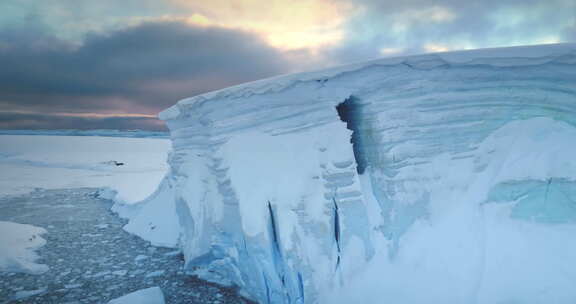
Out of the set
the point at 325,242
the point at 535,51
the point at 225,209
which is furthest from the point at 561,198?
the point at 225,209

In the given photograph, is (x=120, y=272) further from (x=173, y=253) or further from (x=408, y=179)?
(x=408, y=179)

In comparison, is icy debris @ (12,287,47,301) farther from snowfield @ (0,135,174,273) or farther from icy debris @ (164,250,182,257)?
icy debris @ (164,250,182,257)

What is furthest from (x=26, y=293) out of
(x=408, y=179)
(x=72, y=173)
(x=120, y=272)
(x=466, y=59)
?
(x=72, y=173)

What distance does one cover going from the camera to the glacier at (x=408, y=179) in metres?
2.51

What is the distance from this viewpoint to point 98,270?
13.8 feet

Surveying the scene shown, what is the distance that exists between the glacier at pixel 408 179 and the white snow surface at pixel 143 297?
3.13 ft

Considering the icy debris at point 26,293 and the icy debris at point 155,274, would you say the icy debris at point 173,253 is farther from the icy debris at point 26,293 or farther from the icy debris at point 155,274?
the icy debris at point 26,293

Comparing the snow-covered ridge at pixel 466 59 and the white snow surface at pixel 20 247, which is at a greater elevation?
the snow-covered ridge at pixel 466 59

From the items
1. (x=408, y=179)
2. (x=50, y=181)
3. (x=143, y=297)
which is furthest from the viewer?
(x=50, y=181)

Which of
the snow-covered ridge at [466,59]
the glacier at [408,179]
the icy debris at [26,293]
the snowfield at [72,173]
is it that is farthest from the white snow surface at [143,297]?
the snowfield at [72,173]

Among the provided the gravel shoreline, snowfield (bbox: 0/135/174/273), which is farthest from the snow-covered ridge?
snowfield (bbox: 0/135/174/273)

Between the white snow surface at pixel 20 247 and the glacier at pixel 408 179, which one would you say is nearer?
the glacier at pixel 408 179

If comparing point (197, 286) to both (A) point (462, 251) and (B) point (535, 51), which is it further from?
(B) point (535, 51)

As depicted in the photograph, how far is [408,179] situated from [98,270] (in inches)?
166
